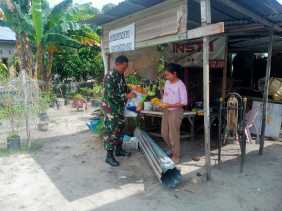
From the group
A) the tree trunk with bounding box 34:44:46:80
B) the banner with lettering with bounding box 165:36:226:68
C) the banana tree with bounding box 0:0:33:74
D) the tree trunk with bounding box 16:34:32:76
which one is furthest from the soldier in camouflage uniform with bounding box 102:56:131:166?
the tree trunk with bounding box 34:44:46:80

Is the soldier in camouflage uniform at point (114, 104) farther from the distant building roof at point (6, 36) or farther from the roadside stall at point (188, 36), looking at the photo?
the distant building roof at point (6, 36)

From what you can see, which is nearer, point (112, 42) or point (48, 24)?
point (112, 42)

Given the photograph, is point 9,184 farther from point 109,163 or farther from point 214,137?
point 214,137

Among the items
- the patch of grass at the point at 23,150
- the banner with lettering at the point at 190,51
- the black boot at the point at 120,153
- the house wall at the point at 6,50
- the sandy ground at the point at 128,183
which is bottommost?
the sandy ground at the point at 128,183

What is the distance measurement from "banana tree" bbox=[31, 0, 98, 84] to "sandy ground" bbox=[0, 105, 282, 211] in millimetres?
5916

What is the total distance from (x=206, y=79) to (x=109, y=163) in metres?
2.36

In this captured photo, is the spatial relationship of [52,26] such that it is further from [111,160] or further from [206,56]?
[206,56]

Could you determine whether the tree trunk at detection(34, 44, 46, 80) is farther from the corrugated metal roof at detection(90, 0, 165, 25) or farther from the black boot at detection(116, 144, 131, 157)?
the black boot at detection(116, 144, 131, 157)

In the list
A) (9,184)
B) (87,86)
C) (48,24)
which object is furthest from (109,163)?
(87,86)

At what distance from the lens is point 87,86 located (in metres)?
16.5

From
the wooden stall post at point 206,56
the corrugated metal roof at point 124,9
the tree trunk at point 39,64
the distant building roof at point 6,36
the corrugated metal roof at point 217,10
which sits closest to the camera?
the wooden stall post at point 206,56

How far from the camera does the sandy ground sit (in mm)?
4059

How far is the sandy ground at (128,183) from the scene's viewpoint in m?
4.06

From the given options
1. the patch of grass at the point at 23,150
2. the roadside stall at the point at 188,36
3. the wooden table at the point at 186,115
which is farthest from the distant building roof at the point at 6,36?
the wooden table at the point at 186,115
